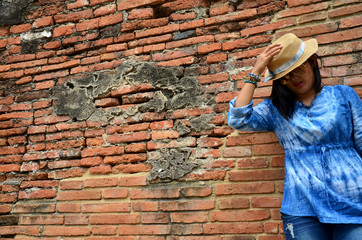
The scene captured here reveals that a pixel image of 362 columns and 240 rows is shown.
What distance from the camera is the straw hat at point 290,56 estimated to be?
81.6 inches

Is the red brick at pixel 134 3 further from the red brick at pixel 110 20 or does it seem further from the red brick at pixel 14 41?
the red brick at pixel 14 41

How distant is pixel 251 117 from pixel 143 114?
111cm

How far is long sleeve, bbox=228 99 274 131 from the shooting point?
7.09ft

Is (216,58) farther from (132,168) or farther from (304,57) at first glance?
(132,168)

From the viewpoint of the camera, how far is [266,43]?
2797 millimetres

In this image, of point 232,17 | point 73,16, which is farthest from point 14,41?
point 232,17

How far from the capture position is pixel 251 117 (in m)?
2.23

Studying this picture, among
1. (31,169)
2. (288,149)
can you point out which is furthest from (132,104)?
(288,149)

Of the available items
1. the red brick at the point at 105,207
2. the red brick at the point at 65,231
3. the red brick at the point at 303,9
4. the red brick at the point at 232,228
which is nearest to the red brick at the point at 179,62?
the red brick at the point at 303,9

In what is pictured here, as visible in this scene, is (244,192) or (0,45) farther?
(0,45)

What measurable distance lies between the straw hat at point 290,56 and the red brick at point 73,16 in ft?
6.37

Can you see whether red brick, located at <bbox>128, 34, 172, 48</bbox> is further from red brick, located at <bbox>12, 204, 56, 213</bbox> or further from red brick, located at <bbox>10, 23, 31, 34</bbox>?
red brick, located at <bbox>12, 204, 56, 213</bbox>

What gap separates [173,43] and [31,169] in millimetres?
1741

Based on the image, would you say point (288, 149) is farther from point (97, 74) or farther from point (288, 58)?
point (97, 74)
